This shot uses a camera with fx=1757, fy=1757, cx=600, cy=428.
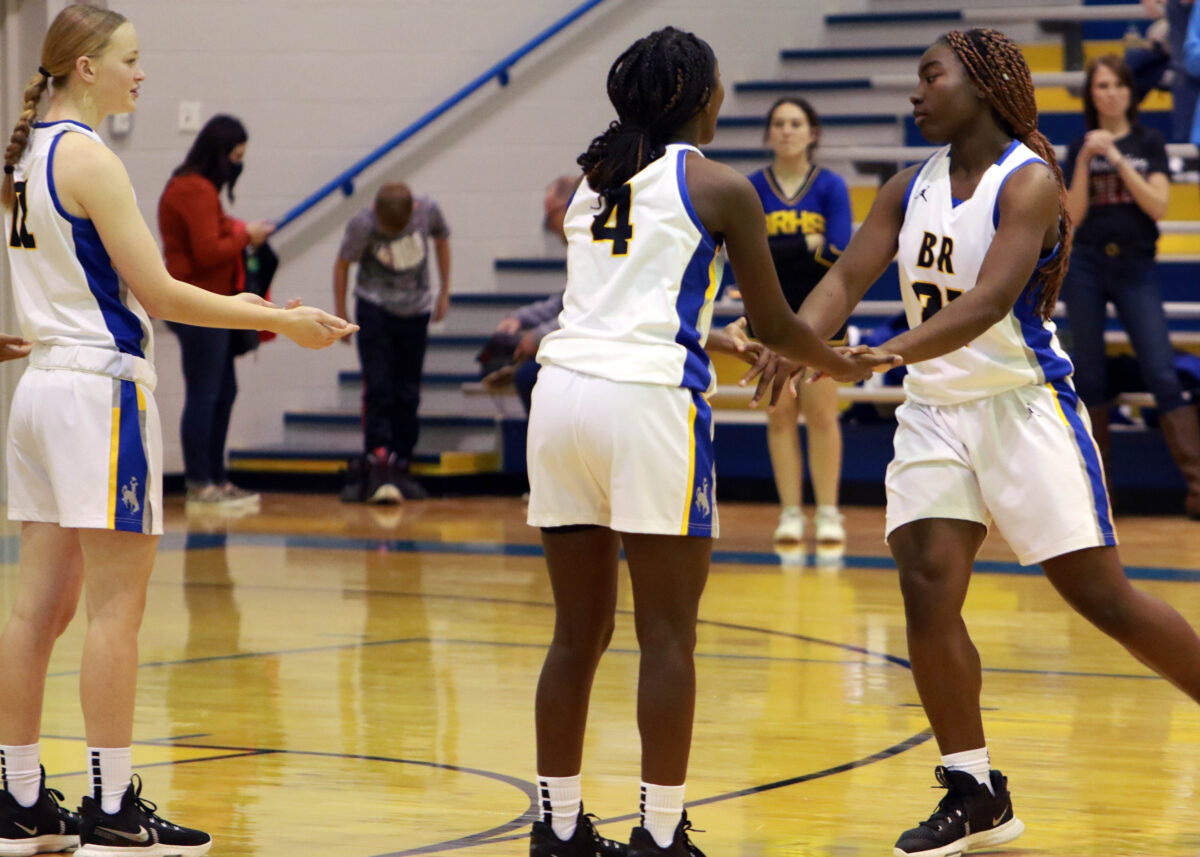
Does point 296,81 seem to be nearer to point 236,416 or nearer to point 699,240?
point 236,416

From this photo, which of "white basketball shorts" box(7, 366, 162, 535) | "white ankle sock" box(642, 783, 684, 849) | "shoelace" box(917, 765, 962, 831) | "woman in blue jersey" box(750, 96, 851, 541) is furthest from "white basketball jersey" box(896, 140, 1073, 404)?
"woman in blue jersey" box(750, 96, 851, 541)

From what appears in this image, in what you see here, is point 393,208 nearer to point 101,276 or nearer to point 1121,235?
point 1121,235

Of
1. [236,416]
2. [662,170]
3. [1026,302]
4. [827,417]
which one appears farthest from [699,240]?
[236,416]

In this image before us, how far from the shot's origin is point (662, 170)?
2.64 meters

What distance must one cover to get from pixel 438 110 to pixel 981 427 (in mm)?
7701

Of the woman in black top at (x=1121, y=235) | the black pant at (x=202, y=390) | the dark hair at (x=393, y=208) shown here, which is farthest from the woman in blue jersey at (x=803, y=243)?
the black pant at (x=202, y=390)

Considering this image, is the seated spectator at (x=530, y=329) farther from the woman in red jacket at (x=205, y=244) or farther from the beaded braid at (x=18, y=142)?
the beaded braid at (x=18, y=142)

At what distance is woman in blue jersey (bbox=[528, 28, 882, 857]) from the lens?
2604mm

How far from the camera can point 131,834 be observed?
2.77 meters

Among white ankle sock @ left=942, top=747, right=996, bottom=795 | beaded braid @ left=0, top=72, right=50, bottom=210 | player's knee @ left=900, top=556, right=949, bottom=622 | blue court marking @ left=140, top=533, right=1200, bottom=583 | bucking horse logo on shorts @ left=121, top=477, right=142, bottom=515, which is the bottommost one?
blue court marking @ left=140, top=533, right=1200, bottom=583

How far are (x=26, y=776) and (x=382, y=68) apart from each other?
25.7 feet

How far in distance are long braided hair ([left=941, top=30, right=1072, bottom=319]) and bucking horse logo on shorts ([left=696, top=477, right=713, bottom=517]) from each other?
0.76 metres

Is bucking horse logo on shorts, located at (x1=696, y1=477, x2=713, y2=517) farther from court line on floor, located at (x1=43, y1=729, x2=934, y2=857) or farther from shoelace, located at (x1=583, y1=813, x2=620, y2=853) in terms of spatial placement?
court line on floor, located at (x1=43, y1=729, x2=934, y2=857)

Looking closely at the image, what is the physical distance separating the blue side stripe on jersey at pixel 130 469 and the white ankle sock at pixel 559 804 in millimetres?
765
